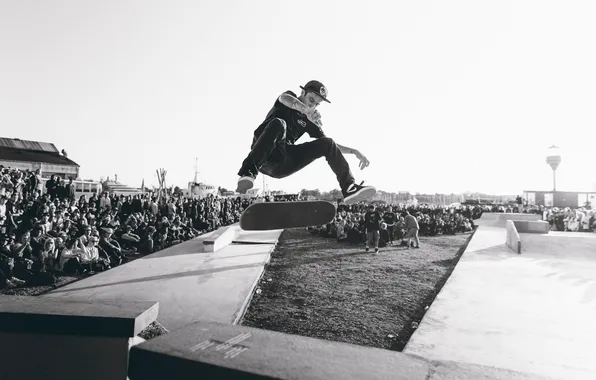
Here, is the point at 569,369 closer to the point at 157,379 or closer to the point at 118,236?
the point at 157,379

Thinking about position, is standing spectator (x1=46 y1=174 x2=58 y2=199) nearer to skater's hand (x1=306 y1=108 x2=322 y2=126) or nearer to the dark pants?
the dark pants

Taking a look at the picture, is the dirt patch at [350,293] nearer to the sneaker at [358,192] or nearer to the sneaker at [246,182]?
the sneaker at [358,192]

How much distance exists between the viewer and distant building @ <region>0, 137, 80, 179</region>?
35.9m

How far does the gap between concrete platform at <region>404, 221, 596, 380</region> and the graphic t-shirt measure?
345cm

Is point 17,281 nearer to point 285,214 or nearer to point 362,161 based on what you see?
point 285,214

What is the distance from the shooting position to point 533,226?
17.7 m

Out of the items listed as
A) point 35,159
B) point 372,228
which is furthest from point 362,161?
point 35,159

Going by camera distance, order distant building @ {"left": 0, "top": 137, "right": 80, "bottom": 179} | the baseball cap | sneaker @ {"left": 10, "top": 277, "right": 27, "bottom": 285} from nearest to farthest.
→ the baseball cap < sneaker @ {"left": 10, "top": 277, "right": 27, "bottom": 285} < distant building @ {"left": 0, "top": 137, "right": 80, "bottom": 179}

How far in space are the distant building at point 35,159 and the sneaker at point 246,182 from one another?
38369mm

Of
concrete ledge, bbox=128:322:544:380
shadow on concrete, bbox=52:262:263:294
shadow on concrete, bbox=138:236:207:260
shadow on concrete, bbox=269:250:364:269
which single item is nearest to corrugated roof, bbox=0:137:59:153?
shadow on concrete, bbox=138:236:207:260

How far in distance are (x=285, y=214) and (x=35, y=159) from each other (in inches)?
1754

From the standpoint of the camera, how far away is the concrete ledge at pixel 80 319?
2420 millimetres

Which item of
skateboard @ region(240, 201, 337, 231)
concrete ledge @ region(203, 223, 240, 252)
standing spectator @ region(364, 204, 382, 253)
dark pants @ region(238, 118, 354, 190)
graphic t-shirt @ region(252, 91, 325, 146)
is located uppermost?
graphic t-shirt @ region(252, 91, 325, 146)

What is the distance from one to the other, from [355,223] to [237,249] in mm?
6755
